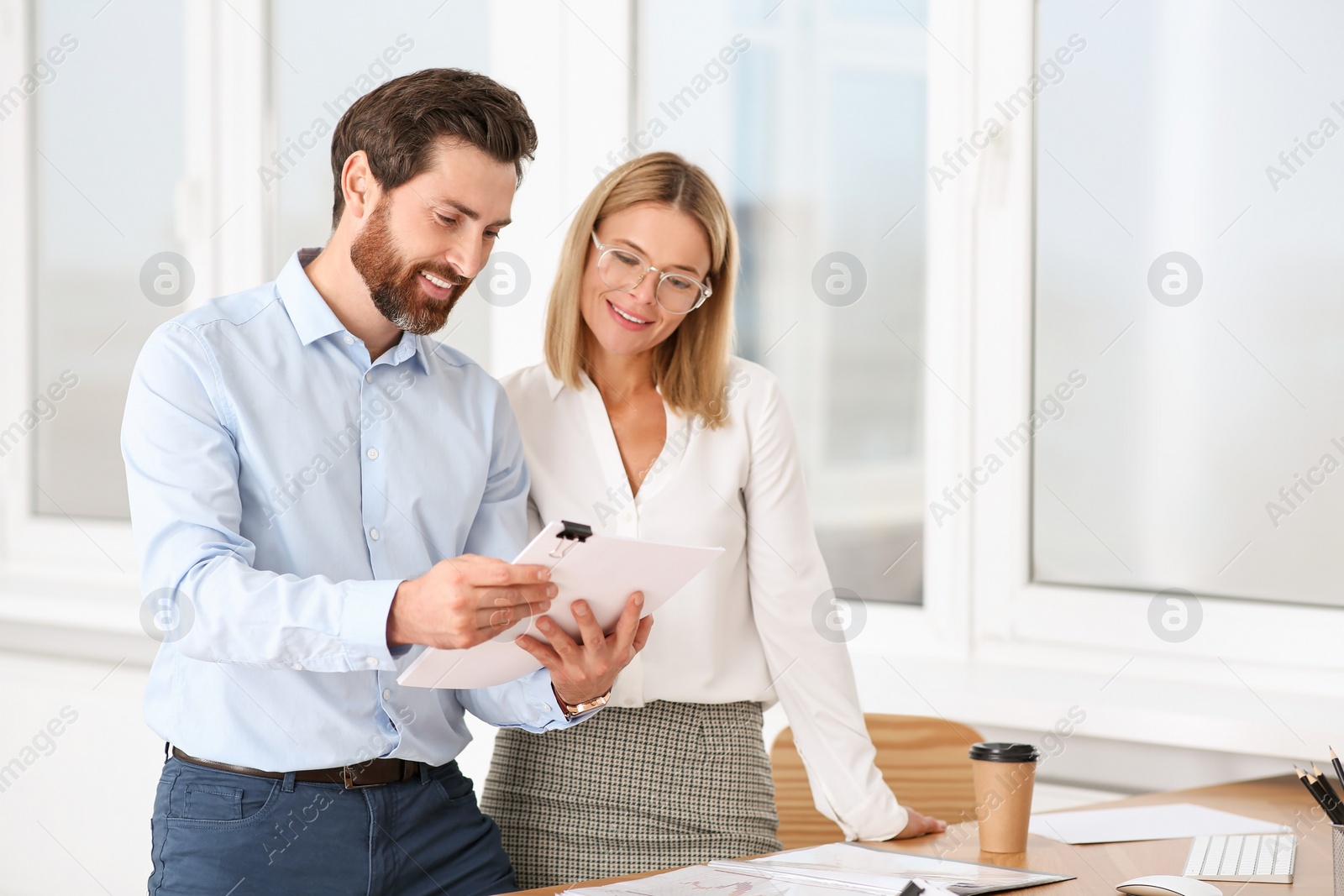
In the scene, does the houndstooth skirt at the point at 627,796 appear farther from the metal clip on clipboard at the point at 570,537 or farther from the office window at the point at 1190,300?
the office window at the point at 1190,300

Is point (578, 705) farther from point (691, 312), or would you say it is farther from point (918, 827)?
point (691, 312)

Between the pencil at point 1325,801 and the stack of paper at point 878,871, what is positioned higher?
the pencil at point 1325,801

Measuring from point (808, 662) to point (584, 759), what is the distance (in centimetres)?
38

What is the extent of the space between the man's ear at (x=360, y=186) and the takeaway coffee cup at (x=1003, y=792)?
111cm

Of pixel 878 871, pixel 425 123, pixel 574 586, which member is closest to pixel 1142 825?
pixel 878 871

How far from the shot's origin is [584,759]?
1832 millimetres

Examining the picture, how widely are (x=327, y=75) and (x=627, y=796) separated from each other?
2.70 m

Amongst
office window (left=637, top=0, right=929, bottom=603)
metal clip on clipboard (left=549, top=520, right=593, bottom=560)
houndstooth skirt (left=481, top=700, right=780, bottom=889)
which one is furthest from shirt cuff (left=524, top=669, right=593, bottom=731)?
office window (left=637, top=0, right=929, bottom=603)

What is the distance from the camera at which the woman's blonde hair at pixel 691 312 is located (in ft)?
6.43

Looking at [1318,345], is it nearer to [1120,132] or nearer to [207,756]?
[1120,132]

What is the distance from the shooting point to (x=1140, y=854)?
5.51 feet

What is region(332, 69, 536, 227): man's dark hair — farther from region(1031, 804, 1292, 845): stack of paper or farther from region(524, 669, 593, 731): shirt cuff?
region(1031, 804, 1292, 845): stack of paper

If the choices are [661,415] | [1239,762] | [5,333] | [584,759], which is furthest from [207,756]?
[5,333]

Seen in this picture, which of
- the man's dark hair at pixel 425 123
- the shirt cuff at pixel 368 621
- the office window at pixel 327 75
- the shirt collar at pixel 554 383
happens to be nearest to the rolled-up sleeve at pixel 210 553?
the shirt cuff at pixel 368 621
